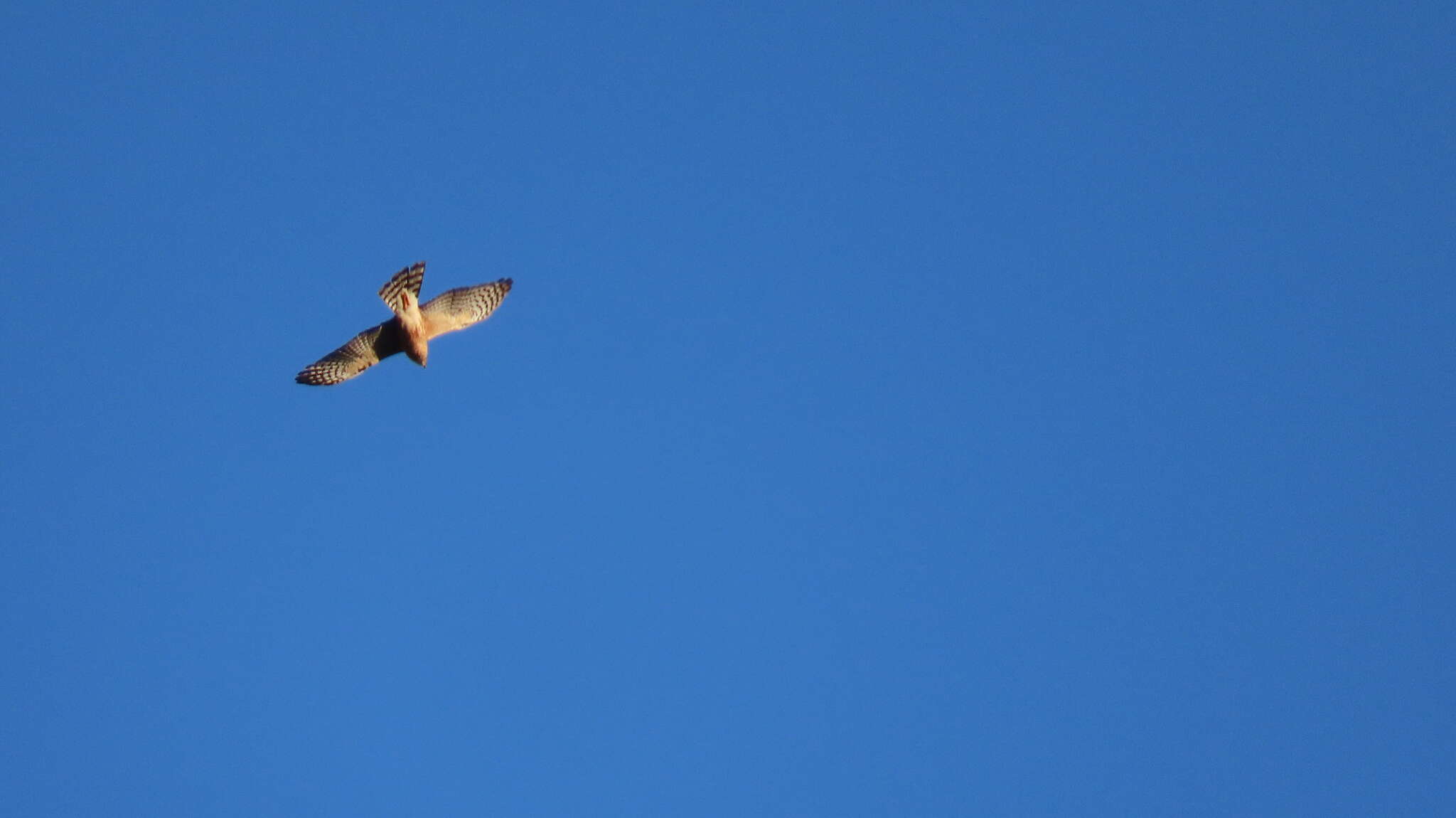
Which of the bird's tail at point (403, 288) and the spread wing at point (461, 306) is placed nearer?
the bird's tail at point (403, 288)

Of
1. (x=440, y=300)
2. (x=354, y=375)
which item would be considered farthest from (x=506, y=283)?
(x=354, y=375)

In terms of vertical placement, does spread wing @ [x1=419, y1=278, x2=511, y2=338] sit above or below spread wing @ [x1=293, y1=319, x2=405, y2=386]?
above

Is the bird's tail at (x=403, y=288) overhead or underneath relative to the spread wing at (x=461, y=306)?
underneath

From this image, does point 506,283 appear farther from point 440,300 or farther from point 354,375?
point 354,375

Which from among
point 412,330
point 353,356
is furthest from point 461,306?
point 353,356
